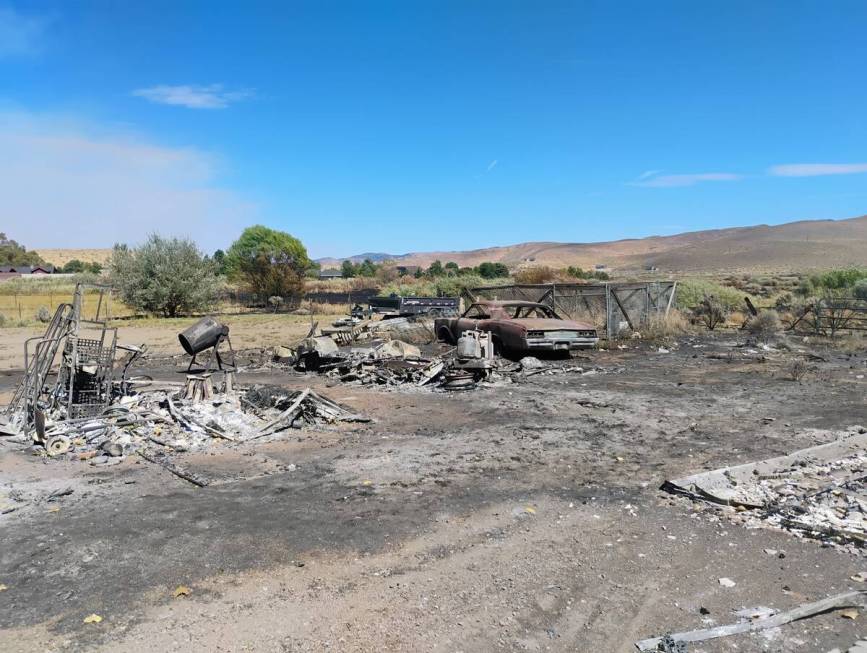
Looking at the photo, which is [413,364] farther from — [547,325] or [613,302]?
[613,302]

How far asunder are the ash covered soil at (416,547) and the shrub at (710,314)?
43.6 ft

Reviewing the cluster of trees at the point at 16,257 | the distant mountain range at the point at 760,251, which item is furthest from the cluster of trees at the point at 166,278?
the cluster of trees at the point at 16,257

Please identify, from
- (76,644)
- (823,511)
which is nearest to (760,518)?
→ (823,511)

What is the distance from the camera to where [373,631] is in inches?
141

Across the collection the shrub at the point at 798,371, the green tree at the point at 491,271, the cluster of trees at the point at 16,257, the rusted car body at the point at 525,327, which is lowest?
the shrub at the point at 798,371

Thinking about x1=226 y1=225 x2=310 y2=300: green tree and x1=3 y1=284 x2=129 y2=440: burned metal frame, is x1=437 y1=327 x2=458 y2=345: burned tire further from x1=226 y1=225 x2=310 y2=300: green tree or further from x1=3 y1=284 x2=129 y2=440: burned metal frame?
x1=226 y1=225 x2=310 y2=300: green tree

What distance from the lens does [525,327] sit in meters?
14.0

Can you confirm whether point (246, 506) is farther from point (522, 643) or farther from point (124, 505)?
point (522, 643)

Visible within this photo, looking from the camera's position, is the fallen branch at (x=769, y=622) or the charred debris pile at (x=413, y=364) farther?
the charred debris pile at (x=413, y=364)

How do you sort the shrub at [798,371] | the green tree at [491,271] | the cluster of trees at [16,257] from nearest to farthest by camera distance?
the shrub at [798,371], the green tree at [491,271], the cluster of trees at [16,257]

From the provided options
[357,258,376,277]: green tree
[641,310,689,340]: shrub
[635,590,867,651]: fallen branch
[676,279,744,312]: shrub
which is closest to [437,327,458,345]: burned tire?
[641,310,689,340]: shrub

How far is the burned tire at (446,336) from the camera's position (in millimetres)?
17109

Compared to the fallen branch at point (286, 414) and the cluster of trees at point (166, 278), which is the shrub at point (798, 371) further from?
the cluster of trees at point (166, 278)

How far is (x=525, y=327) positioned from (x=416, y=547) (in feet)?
31.6
